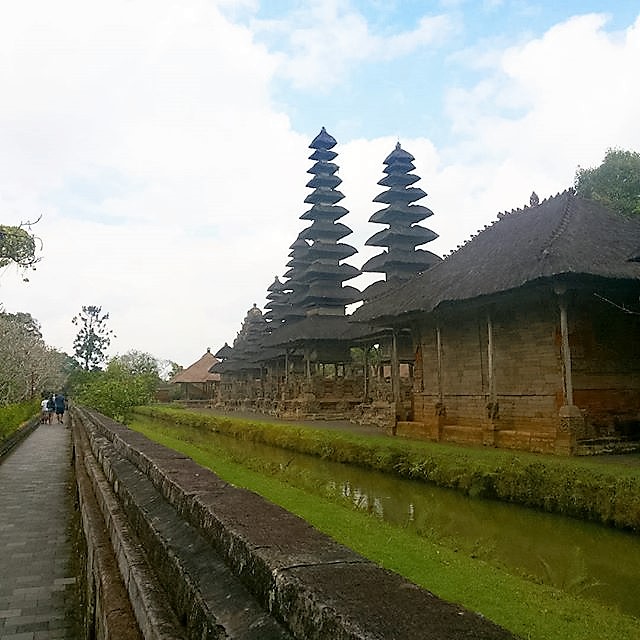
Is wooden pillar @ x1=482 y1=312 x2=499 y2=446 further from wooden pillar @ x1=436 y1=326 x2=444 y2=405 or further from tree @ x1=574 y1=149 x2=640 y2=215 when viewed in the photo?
tree @ x1=574 y1=149 x2=640 y2=215

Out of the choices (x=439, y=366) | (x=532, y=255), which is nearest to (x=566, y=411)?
(x=532, y=255)

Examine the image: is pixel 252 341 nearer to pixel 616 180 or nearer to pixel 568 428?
pixel 616 180

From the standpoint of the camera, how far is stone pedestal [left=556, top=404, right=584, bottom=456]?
12383 mm

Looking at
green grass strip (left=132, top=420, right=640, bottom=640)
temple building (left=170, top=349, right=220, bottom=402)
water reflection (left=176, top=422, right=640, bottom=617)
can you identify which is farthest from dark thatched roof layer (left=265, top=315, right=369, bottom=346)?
temple building (left=170, top=349, right=220, bottom=402)

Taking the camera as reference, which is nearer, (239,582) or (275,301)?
(239,582)

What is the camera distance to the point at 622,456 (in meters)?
12.0

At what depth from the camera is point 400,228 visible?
1162 inches

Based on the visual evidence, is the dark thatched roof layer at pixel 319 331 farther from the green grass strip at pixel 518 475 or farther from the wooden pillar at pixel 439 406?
the green grass strip at pixel 518 475

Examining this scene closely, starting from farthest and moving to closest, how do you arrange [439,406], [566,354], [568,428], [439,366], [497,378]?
[439,366], [439,406], [497,378], [566,354], [568,428]

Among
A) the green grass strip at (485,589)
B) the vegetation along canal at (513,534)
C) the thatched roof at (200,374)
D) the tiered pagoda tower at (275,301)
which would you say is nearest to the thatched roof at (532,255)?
the vegetation along canal at (513,534)

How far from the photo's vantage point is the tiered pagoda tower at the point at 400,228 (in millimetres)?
29234

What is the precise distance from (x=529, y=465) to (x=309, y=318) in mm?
22920

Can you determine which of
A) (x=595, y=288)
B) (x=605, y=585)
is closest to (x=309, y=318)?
(x=595, y=288)

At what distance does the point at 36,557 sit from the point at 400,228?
24.9 meters
